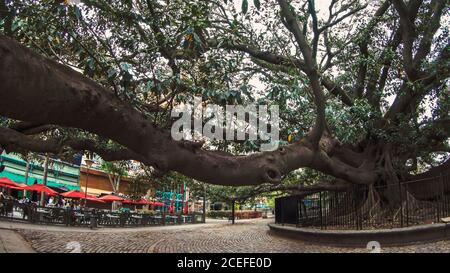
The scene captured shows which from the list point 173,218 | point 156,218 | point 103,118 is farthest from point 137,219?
point 103,118

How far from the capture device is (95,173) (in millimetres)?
36812

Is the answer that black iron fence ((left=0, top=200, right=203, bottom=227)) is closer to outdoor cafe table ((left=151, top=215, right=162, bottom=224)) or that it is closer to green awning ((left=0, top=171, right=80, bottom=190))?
outdoor cafe table ((left=151, top=215, right=162, bottom=224))

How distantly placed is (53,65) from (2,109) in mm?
749

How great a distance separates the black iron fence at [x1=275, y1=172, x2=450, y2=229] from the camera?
10.2m

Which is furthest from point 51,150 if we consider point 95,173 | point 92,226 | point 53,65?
point 95,173

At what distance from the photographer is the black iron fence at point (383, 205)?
10.2m

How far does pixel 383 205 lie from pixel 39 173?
87.9 feet

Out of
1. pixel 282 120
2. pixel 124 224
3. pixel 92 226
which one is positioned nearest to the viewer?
pixel 282 120

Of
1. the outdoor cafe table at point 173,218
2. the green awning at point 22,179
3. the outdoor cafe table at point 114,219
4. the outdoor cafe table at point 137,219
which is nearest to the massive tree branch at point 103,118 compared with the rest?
the outdoor cafe table at point 114,219

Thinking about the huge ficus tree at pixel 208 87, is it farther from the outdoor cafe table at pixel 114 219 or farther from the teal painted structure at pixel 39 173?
the teal painted structure at pixel 39 173

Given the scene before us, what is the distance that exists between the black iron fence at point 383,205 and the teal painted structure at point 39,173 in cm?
1665

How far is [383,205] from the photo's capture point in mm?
11570

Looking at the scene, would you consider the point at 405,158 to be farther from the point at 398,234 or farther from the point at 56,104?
the point at 56,104

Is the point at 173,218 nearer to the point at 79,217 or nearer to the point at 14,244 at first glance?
the point at 79,217
